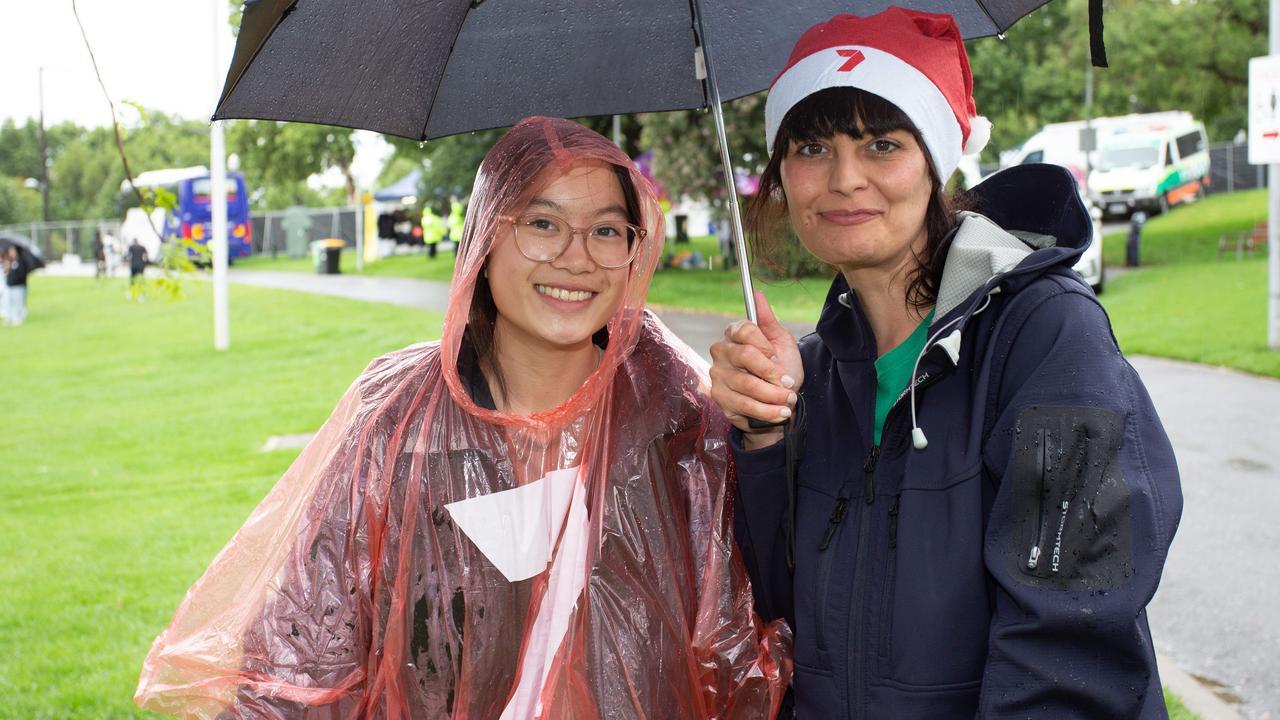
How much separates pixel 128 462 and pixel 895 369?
8391mm

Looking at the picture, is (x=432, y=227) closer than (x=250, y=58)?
No

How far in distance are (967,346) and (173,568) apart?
5.13 metres

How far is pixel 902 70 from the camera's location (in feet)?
6.64

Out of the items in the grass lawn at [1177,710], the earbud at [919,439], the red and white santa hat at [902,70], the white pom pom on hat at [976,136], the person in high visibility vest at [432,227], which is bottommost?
the grass lawn at [1177,710]

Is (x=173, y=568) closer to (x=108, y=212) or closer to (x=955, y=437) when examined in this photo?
(x=955, y=437)

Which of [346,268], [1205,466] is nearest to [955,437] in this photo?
[1205,466]

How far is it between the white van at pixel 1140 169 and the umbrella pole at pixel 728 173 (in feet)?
98.5

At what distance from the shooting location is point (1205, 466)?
293 inches

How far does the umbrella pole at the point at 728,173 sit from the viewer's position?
84.9 inches

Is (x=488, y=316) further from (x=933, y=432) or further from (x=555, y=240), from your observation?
(x=933, y=432)

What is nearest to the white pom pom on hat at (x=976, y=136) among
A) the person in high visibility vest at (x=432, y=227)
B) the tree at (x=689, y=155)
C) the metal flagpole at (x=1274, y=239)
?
the metal flagpole at (x=1274, y=239)

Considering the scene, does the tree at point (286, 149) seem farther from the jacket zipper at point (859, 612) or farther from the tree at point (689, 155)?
the jacket zipper at point (859, 612)

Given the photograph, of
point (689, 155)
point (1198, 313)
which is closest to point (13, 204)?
point (689, 155)

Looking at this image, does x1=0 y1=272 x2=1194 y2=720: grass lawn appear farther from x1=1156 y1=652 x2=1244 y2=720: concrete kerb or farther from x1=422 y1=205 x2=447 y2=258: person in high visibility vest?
x1=422 y1=205 x2=447 y2=258: person in high visibility vest
